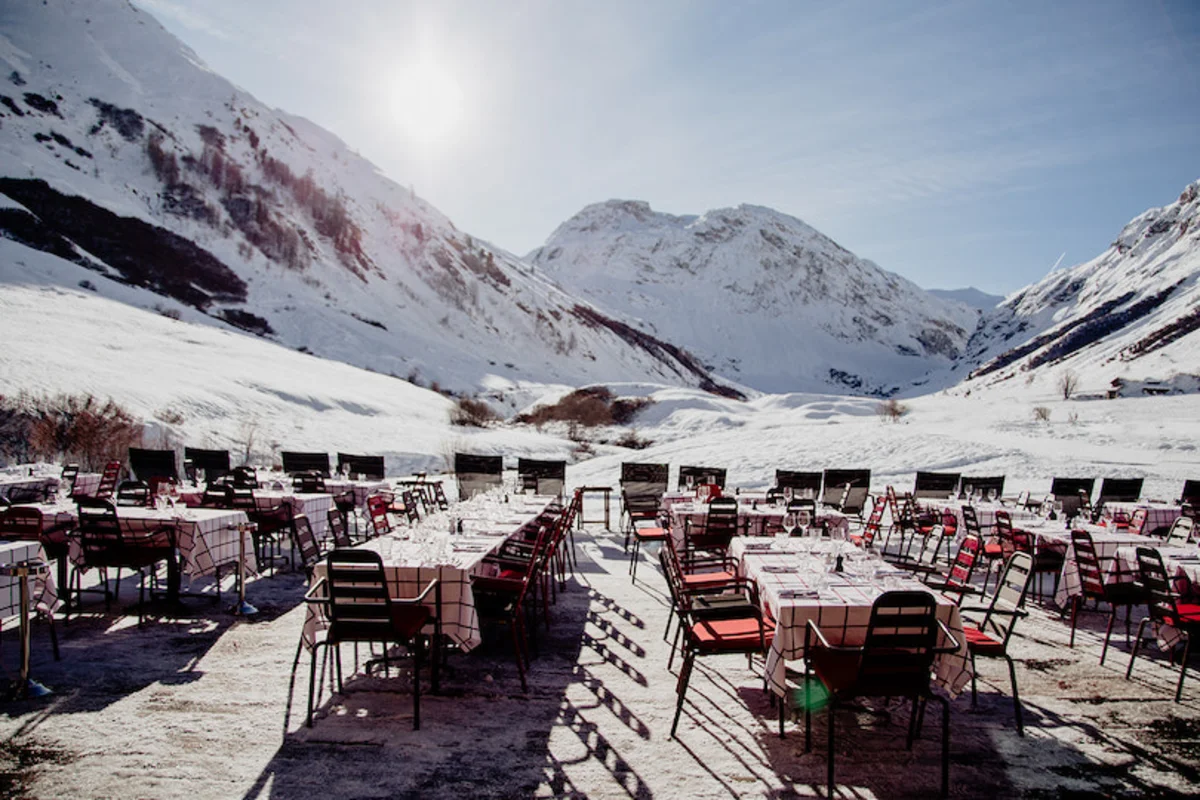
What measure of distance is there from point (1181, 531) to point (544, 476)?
1131 centimetres

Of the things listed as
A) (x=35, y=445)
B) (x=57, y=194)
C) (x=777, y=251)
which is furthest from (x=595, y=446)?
(x=777, y=251)

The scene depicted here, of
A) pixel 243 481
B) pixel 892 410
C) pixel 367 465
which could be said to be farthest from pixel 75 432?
pixel 892 410

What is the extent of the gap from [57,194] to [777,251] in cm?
17071

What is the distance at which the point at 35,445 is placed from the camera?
16.0 metres

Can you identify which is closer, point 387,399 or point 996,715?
point 996,715

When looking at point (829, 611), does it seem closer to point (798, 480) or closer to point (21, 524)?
point (21, 524)

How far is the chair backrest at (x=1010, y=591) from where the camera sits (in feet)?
17.1

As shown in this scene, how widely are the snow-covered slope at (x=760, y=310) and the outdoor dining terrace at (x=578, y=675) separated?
123m

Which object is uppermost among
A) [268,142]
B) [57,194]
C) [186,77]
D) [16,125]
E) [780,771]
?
[186,77]

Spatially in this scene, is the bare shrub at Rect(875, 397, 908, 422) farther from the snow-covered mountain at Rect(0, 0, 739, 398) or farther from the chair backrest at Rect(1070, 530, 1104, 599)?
Answer: the chair backrest at Rect(1070, 530, 1104, 599)

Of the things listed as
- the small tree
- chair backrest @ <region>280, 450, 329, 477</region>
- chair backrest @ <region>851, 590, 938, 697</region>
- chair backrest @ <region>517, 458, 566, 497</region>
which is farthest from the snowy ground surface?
the small tree

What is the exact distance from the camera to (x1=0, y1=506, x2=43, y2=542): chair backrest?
682cm

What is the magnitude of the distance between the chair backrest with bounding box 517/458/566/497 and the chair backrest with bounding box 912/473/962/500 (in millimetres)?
7703

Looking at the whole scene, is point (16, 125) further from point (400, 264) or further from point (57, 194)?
point (400, 264)
